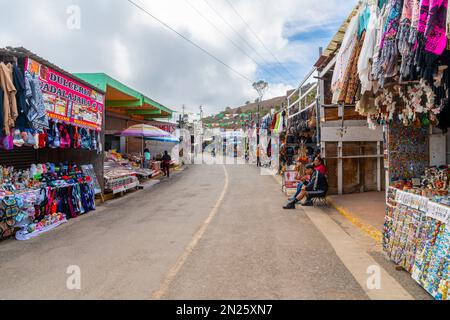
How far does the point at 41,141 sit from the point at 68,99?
74.0 inches

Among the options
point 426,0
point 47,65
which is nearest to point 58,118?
point 47,65

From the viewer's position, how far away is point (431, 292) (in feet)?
13.8

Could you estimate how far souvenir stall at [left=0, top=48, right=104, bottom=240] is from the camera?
740 cm

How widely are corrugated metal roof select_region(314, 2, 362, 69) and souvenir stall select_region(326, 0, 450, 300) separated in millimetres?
1642

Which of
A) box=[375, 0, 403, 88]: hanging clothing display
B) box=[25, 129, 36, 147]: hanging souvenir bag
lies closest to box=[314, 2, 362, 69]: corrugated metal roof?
box=[375, 0, 403, 88]: hanging clothing display

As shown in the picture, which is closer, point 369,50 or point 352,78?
point 369,50

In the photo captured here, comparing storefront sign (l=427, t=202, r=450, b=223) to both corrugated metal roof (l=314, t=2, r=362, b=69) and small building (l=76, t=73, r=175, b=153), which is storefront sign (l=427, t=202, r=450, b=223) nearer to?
corrugated metal roof (l=314, t=2, r=362, b=69)

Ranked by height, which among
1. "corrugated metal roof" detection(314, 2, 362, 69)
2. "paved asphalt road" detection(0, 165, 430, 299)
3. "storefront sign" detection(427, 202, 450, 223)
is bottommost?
"paved asphalt road" detection(0, 165, 430, 299)

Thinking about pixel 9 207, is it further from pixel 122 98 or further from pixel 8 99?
pixel 122 98

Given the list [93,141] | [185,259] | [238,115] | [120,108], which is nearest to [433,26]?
[185,259]

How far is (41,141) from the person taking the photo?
28.3 ft

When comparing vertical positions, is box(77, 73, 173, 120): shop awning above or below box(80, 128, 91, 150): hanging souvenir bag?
above
